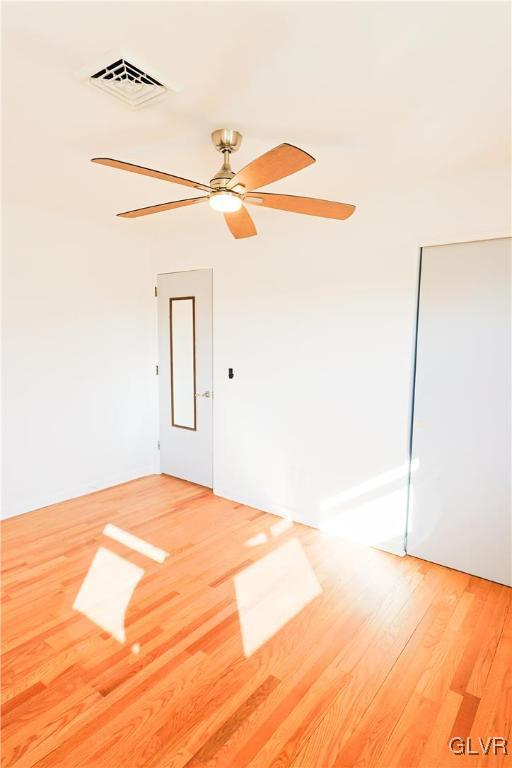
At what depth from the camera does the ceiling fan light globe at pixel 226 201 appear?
1904 millimetres

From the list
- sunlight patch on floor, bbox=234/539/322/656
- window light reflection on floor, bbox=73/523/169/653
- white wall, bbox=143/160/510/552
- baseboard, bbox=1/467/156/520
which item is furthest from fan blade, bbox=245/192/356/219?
baseboard, bbox=1/467/156/520

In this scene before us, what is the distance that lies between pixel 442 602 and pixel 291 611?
89cm

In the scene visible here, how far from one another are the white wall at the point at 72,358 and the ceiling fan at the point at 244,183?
1801 mm

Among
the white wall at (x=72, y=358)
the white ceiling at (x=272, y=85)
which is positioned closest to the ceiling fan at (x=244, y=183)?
the white ceiling at (x=272, y=85)

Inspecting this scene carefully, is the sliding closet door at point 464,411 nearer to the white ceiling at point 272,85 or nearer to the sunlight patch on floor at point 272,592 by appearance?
the white ceiling at point 272,85

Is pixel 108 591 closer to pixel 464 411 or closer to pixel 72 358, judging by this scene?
pixel 72 358

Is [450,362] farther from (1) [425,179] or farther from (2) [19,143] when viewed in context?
(2) [19,143]

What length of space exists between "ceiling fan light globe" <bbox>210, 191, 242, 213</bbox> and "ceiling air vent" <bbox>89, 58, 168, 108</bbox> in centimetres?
43

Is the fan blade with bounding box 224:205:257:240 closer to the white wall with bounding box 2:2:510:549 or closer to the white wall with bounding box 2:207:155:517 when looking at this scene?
the white wall with bounding box 2:2:510:549

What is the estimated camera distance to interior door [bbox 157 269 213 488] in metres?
4.12

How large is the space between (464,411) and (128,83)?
8.15 ft

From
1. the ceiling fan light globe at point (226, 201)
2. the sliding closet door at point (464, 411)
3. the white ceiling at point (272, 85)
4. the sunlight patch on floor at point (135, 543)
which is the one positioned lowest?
the sunlight patch on floor at point (135, 543)

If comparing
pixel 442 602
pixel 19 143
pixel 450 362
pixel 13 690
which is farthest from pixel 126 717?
pixel 19 143

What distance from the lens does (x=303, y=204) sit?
6.66 feet
